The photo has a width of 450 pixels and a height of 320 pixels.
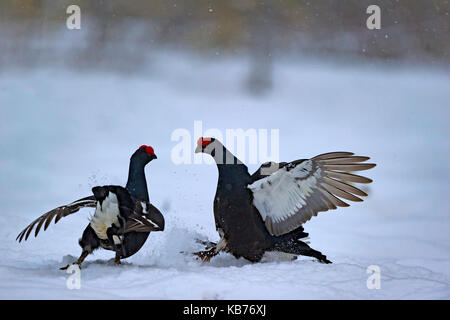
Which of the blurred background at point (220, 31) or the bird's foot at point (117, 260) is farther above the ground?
the blurred background at point (220, 31)

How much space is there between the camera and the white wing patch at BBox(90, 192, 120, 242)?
143 cm

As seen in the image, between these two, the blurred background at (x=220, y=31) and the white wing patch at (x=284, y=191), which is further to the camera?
the blurred background at (x=220, y=31)

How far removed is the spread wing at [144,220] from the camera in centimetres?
146

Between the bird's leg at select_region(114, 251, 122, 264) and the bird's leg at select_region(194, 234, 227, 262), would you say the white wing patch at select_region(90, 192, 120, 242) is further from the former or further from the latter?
the bird's leg at select_region(194, 234, 227, 262)

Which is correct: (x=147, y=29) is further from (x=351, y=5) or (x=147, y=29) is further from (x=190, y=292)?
(x=190, y=292)

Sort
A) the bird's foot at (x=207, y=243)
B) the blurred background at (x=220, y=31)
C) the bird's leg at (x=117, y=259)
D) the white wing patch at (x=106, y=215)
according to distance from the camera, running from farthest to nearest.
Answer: the blurred background at (x=220, y=31), the bird's foot at (x=207, y=243), the bird's leg at (x=117, y=259), the white wing patch at (x=106, y=215)

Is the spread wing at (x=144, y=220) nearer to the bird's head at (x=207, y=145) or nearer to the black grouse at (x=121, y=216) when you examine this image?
the black grouse at (x=121, y=216)

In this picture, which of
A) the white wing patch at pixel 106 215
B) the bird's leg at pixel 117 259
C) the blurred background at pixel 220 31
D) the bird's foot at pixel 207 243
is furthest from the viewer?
the blurred background at pixel 220 31

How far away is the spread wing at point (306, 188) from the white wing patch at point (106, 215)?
0.41m

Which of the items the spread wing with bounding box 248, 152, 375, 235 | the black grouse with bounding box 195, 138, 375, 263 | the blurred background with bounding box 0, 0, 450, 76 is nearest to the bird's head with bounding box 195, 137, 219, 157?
the black grouse with bounding box 195, 138, 375, 263

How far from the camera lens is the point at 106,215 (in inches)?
56.7

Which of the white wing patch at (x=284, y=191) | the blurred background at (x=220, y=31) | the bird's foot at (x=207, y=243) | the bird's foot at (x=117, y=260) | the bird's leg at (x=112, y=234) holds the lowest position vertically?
the bird's foot at (x=117, y=260)

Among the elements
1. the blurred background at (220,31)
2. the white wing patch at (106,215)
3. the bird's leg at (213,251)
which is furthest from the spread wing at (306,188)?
the blurred background at (220,31)

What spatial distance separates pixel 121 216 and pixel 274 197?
46cm
